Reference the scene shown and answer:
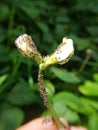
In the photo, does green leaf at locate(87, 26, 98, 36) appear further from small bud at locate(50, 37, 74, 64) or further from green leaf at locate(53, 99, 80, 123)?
small bud at locate(50, 37, 74, 64)

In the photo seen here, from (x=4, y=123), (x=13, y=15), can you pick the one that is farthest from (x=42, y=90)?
(x=13, y=15)

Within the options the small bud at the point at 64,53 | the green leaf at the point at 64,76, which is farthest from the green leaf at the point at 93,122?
the small bud at the point at 64,53

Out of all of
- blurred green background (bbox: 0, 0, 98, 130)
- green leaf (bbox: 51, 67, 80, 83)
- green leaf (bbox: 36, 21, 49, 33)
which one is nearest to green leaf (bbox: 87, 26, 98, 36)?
blurred green background (bbox: 0, 0, 98, 130)

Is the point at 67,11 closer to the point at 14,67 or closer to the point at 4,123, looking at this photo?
the point at 14,67

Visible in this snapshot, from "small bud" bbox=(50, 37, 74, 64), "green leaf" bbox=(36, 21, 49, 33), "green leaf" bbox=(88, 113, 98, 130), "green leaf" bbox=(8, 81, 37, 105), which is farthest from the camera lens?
"green leaf" bbox=(36, 21, 49, 33)

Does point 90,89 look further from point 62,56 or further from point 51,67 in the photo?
point 62,56

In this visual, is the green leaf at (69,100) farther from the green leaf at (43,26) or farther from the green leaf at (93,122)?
the green leaf at (43,26)

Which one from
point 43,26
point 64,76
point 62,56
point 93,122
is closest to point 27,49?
point 62,56
